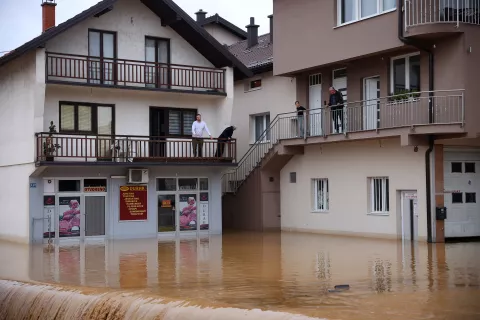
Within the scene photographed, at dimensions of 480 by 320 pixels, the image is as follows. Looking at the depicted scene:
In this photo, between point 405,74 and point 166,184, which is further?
point 166,184

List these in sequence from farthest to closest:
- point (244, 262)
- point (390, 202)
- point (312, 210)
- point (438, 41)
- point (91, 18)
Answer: point (312, 210) → point (91, 18) → point (390, 202) → point (438, 41) → point (244, 262)

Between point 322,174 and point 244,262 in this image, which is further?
point 322,174

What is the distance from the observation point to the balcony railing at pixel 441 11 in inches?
958

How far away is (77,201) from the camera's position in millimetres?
28312

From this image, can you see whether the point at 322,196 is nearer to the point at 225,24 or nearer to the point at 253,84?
the point at 253,84

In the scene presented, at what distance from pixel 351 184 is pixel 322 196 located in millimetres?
2150

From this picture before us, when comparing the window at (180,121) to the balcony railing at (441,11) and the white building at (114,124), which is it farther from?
the balcony railing at (441,11)

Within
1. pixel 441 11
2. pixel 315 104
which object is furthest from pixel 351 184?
pixel 441 11

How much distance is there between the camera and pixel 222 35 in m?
44.5

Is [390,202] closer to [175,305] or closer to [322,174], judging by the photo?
[322,174]

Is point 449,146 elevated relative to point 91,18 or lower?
lower

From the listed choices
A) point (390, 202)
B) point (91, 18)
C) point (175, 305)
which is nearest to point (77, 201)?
point (91, 18)

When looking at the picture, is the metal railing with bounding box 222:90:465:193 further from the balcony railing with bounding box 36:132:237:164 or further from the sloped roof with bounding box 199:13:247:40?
the sloped roof with bounding box 199:13:247:40

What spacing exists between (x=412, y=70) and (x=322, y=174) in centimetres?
629
